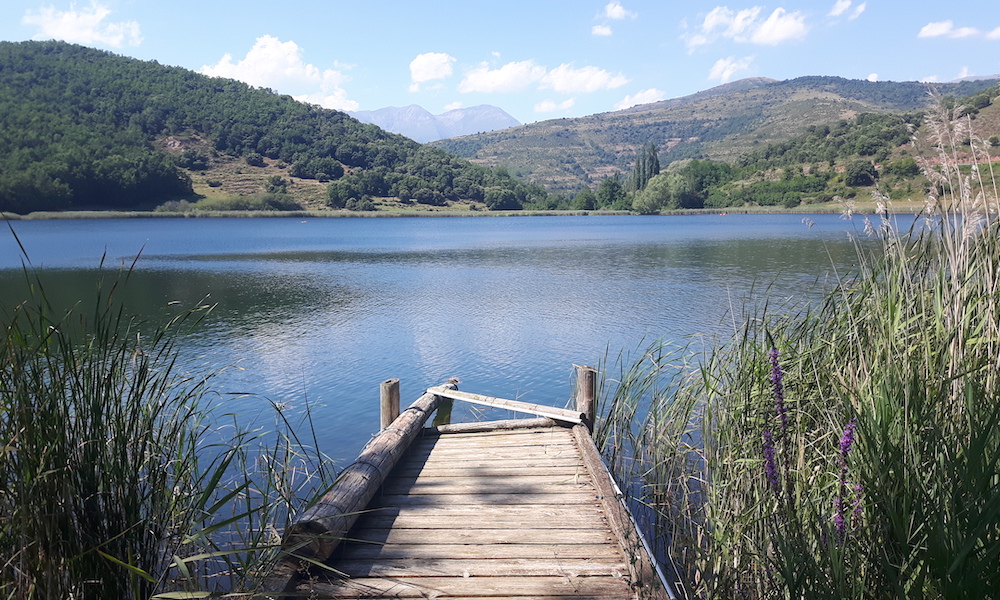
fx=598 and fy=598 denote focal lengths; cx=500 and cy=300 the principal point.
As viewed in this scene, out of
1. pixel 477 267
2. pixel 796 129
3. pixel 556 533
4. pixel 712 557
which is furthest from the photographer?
pixel 796 129

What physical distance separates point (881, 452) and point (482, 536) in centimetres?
217

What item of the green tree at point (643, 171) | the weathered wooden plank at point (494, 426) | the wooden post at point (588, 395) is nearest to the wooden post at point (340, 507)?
the weathered wooden plank at point (494, 426)

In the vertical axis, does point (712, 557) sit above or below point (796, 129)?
below

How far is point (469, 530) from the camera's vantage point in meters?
3.59

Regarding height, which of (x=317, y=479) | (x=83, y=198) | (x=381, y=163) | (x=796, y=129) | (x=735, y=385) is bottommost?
(x=317, y=479)

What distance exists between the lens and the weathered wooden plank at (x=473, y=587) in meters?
2.90

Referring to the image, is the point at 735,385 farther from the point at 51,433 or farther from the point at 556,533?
the point at 51,433

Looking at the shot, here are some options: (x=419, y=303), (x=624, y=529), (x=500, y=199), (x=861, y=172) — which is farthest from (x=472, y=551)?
(x=500, y=199)

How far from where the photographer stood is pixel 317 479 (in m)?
5.98

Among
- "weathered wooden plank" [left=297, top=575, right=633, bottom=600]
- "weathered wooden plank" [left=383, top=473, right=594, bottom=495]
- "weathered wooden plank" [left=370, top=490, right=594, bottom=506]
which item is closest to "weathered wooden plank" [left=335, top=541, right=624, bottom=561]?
"weathered wooden plank" [left=297, top=575, right=633, bottom=600]

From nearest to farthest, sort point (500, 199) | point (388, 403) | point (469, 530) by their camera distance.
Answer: point (469, 530)
point (388, 403)
point (500, 199)

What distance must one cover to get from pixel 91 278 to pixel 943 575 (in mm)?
24764

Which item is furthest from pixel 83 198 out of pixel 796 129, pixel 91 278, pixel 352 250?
pixel 796 129

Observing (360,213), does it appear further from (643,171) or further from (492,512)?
(492,512)
